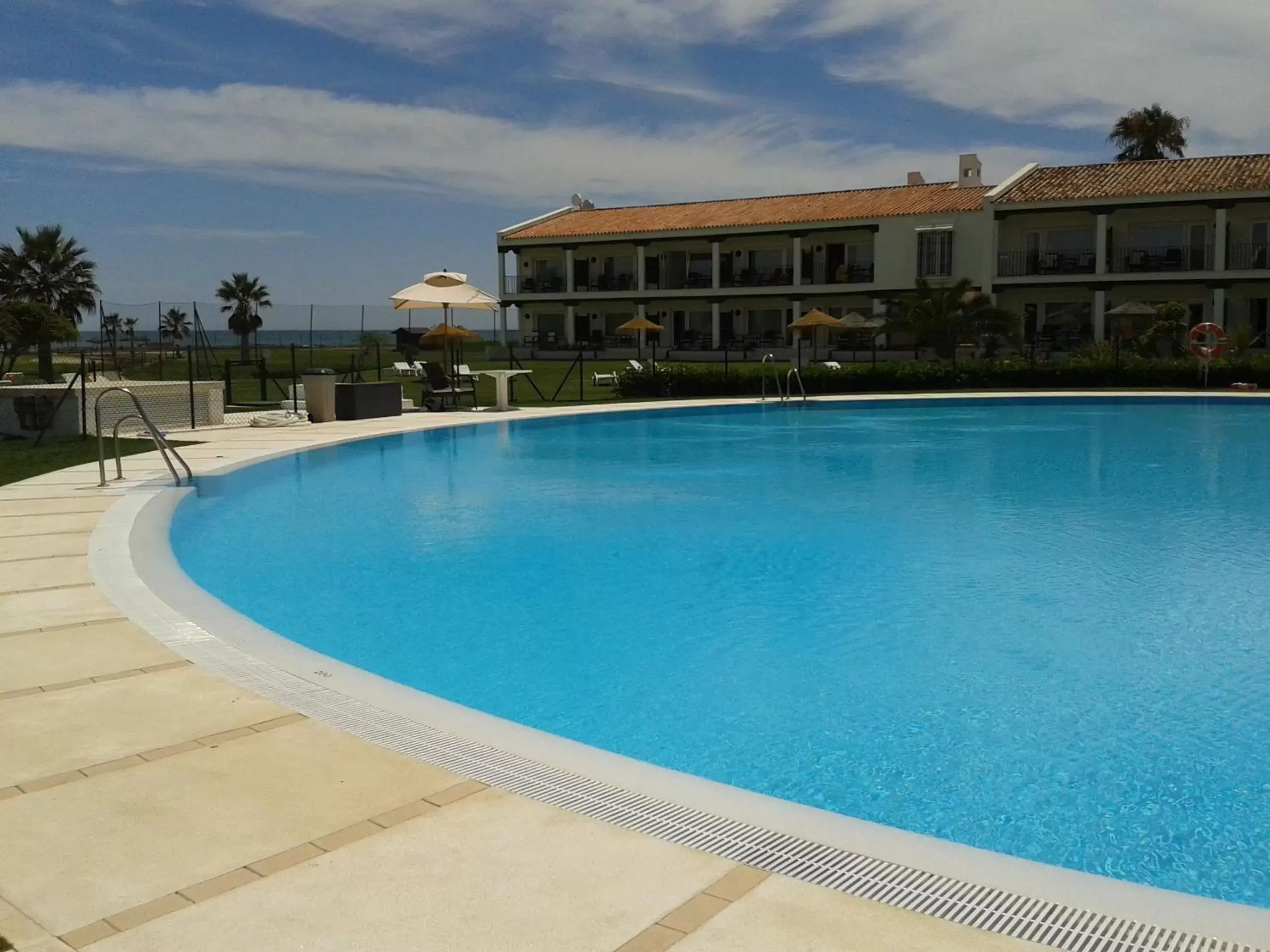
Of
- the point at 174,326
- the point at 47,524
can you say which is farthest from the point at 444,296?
the point at 47,524

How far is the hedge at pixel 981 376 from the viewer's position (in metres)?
25.7

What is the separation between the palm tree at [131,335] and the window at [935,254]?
2796cm

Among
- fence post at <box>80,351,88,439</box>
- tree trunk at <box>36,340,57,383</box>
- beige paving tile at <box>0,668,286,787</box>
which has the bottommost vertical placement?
beige paving tile at <box>0,668,286,787</box>

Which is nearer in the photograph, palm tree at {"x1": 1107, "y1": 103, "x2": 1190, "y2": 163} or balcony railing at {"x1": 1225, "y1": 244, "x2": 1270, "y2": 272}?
balcony railing at {"x1": 1225, "y1": 244, "x2": 1270, "y2": 272}

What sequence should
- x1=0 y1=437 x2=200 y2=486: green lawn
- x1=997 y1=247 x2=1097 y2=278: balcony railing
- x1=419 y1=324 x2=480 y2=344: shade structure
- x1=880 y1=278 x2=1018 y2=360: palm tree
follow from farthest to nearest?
1. x1=997 y1=247 x2=1097 y2=278: balcony railing
2. x1=880 y1=278 x2=1018 y2=360: palm tree
3. x1=419 y1=324 x2=480 y2=344: shade structure
4. x1=0 y1=437 x2=200 y2=486: green lawn

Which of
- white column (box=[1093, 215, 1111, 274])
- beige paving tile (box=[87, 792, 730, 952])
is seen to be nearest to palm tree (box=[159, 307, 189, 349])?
beige paving tile (box=[87, 792, 730, 952])

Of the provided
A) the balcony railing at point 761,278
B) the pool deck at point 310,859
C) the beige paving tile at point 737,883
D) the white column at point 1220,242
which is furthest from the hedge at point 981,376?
the beige paving tile at point 737,883

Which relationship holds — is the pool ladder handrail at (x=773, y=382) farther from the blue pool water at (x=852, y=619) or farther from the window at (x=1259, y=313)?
the window at (x=1259, y=313)

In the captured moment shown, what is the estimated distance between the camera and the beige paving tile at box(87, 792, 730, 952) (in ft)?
8.32

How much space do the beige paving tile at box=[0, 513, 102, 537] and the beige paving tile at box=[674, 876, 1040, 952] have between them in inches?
274

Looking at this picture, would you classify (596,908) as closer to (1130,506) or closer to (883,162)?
(1130,506)

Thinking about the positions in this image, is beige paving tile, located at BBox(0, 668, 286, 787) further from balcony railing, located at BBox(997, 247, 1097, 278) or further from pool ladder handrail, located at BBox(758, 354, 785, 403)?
balcony railing, located at BBox(997, 247, 1097, 278)

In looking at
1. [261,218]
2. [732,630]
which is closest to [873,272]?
[261,218]

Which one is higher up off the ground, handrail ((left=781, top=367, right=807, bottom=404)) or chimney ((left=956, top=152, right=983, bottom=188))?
chimney ((left=956, top=152, right=983, bottom=188))
